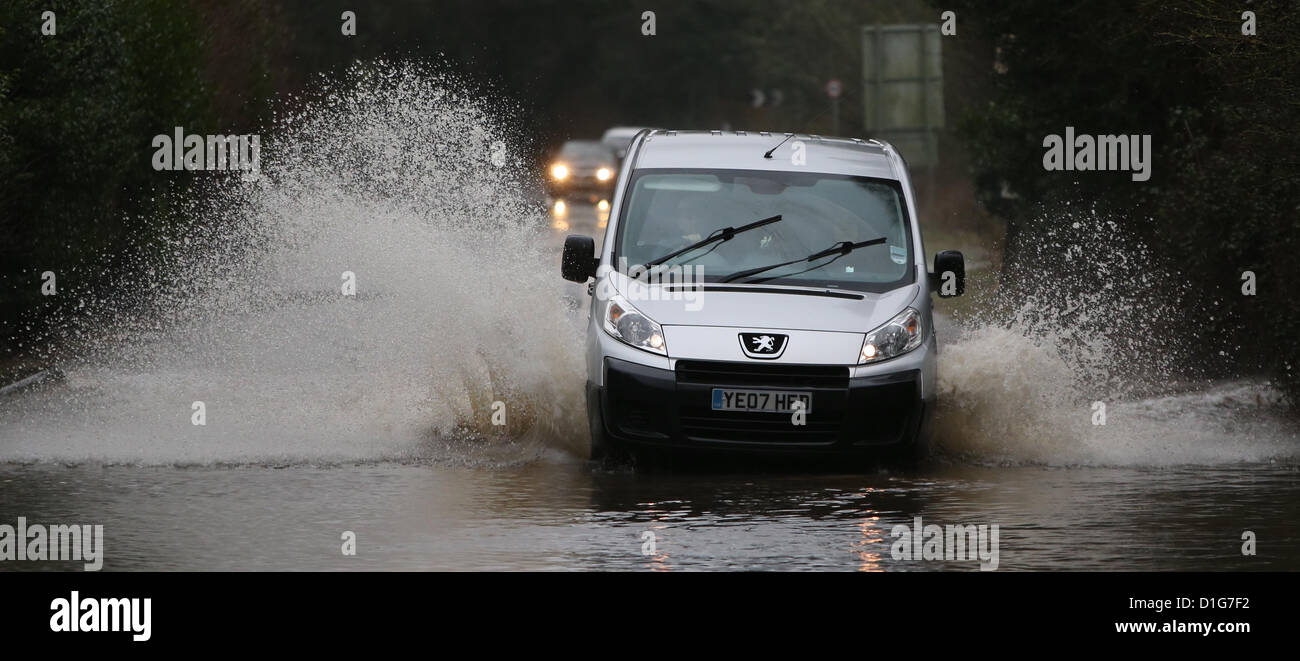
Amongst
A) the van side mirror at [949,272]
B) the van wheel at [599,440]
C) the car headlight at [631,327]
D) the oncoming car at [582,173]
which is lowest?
the van wheel at [599,440]

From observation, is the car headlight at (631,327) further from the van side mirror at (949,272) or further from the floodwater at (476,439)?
the van side mirror at (949,272)

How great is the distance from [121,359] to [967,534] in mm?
10028

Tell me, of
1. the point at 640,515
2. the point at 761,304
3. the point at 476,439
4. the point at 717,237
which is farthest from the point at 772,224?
the point at 640,515

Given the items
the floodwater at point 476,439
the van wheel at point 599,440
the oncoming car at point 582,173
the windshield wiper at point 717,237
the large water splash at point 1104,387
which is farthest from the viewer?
the oncoming car at point 582,173

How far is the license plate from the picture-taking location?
1116 cm

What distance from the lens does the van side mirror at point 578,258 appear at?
40.1ft

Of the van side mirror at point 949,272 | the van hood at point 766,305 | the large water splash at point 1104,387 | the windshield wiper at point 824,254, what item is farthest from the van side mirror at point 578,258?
the large water splash at point 1104,387

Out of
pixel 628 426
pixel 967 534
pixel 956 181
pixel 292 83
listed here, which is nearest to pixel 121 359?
pixel 628 426

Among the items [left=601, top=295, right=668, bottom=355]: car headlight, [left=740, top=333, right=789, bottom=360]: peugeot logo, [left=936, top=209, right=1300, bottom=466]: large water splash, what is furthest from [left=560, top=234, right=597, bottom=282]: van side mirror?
[left=936, top=209, right=1300, bottom=466]: large water splash

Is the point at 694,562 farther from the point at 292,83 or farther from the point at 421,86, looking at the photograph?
the point at 292,83

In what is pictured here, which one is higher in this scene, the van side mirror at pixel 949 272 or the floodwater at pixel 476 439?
the van side mirror at pixel 949 272

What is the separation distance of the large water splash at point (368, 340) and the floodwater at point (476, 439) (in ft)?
0.11

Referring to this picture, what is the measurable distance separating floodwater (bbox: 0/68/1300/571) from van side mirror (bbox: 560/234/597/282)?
885 mm

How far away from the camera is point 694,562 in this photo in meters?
8.96
